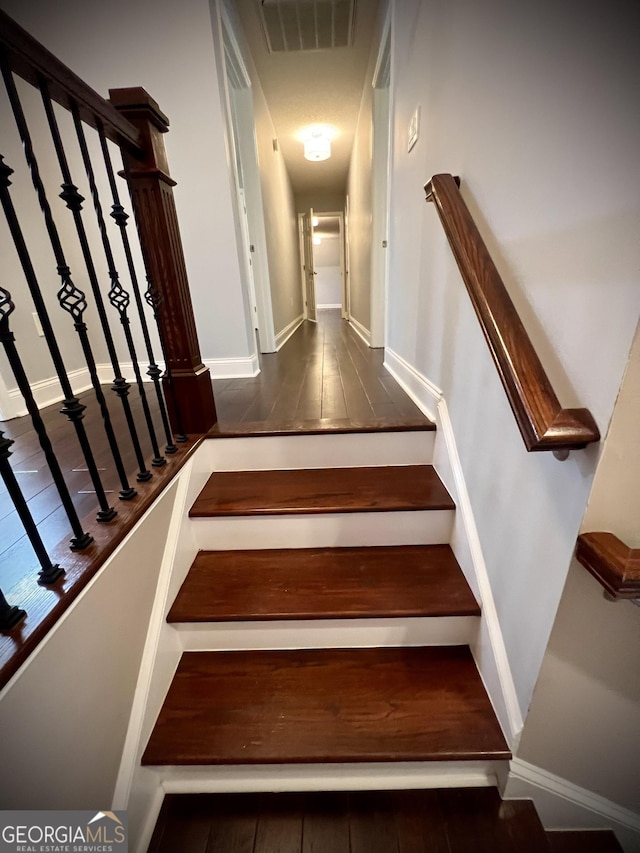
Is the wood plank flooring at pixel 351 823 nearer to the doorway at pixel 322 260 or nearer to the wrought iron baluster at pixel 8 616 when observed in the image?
the wrought iron baluster at pixel 8 616

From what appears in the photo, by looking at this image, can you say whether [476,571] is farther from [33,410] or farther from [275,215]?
[275,215]

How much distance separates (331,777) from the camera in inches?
33.3

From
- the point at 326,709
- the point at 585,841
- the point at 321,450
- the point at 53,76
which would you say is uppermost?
the point at 53,76

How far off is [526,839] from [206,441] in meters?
1.41

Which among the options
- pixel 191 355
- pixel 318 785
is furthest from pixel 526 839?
pixel 191 355

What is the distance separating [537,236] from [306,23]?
→ 306cm

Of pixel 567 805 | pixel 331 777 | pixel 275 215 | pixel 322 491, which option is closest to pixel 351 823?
pixel 331 777

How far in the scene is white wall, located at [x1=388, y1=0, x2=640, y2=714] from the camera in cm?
49

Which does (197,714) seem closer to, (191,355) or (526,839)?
(526,839)

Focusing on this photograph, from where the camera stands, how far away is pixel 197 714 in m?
0.89

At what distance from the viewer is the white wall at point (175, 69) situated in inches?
73.1

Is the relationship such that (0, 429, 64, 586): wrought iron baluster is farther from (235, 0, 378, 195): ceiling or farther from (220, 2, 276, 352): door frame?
(235, 0, 378, 195): ceiling

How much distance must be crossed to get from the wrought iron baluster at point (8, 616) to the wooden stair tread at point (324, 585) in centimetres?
46

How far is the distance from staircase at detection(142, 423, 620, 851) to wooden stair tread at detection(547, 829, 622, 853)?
109 mm
